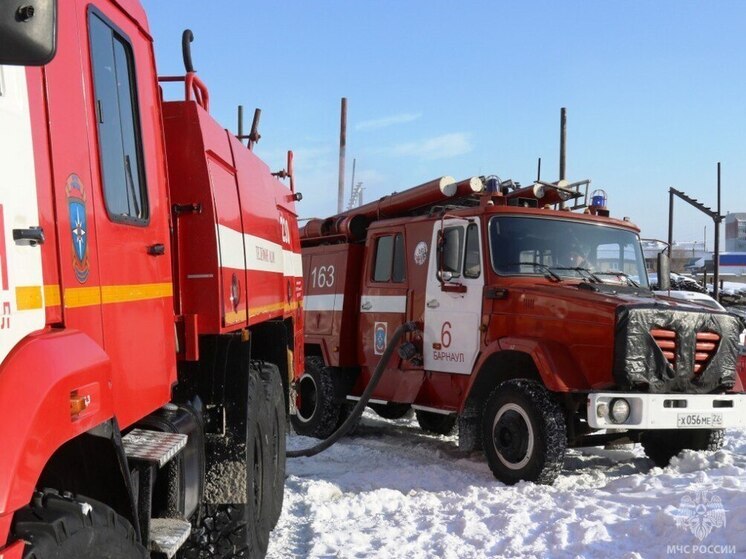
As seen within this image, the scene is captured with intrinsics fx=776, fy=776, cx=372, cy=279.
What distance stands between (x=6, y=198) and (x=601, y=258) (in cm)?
671

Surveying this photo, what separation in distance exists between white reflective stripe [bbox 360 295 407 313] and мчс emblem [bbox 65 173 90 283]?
635 centimetres

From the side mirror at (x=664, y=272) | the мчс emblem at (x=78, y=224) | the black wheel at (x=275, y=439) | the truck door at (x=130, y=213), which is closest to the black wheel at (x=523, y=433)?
the black wheel at (x=275, y=439)

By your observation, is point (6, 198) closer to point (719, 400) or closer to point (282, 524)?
point (282, 524)

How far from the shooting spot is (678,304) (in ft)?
22.6

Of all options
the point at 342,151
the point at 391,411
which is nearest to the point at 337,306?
the point at 391,411

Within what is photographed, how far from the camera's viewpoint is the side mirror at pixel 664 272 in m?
8.22

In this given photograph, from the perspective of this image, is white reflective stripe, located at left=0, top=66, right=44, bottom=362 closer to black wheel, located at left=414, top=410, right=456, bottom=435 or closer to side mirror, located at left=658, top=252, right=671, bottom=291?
side mirror, located at left=658, top=252, right=671, bottom=291

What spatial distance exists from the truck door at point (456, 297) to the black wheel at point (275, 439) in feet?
8.19

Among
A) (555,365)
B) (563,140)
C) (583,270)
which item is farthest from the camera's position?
(563,140)

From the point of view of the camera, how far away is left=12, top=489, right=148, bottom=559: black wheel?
74.2 inches

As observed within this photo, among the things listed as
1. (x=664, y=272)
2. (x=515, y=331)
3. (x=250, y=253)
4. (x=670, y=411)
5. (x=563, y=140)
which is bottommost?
(x=670, y=411)

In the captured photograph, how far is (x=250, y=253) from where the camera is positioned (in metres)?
4.59

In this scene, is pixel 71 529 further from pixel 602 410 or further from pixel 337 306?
pixel 337 306

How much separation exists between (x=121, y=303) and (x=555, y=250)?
18.3 feet
